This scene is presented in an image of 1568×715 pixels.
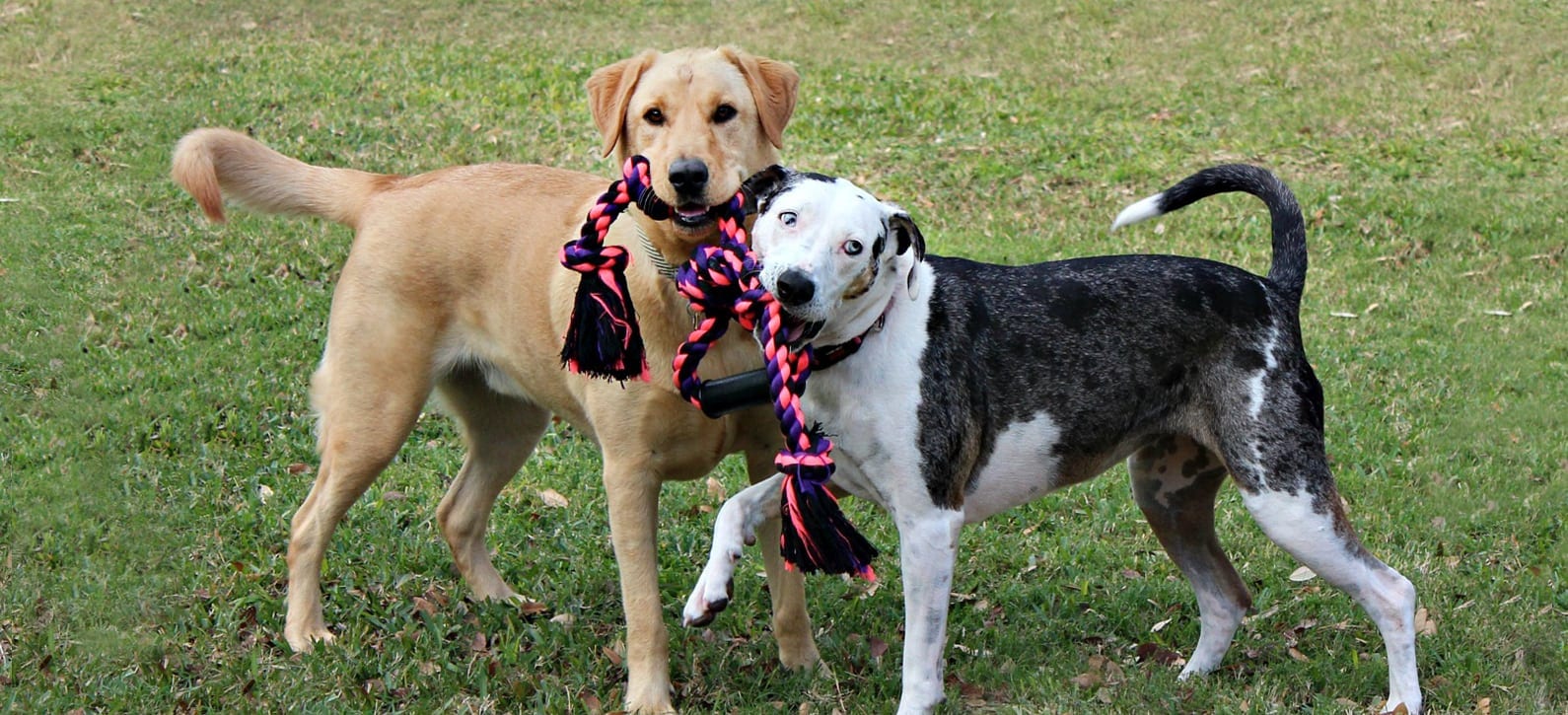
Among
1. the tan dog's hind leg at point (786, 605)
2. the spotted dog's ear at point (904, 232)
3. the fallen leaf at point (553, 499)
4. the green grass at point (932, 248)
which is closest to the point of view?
the spotted dog's ear at point (904, 232)

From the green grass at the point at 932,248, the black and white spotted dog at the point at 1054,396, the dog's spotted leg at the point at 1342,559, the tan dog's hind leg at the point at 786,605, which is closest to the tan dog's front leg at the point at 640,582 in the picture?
the green grass at the point at 932,248

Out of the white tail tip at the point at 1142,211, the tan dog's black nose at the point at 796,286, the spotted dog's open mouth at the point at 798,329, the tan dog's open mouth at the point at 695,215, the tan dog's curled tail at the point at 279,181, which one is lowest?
the tan dog's curled tail at the point at 279,181

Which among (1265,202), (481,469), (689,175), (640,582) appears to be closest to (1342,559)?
(1265,202)

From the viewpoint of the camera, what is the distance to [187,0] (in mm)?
18000

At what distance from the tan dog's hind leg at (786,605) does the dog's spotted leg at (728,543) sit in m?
0.52

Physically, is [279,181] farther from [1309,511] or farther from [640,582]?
[1309,511]

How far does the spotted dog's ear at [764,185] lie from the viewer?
4.56 metres

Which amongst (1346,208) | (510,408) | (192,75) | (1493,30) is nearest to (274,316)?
(510,408)

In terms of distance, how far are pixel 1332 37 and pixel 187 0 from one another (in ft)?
44.5

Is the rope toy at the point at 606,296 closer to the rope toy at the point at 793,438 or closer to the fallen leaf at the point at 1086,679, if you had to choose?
the rope toy at the point at 793,438

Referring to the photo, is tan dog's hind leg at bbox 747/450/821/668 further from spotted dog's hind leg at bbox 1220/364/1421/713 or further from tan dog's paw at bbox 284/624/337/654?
tan dog's paw at bbox 284/624/337/654

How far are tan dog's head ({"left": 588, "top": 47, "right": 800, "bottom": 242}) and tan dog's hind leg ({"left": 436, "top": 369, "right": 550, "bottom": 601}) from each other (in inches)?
59.5

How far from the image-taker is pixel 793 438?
14.5ft

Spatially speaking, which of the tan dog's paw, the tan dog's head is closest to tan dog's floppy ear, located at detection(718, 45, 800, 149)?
the tan dog's head
